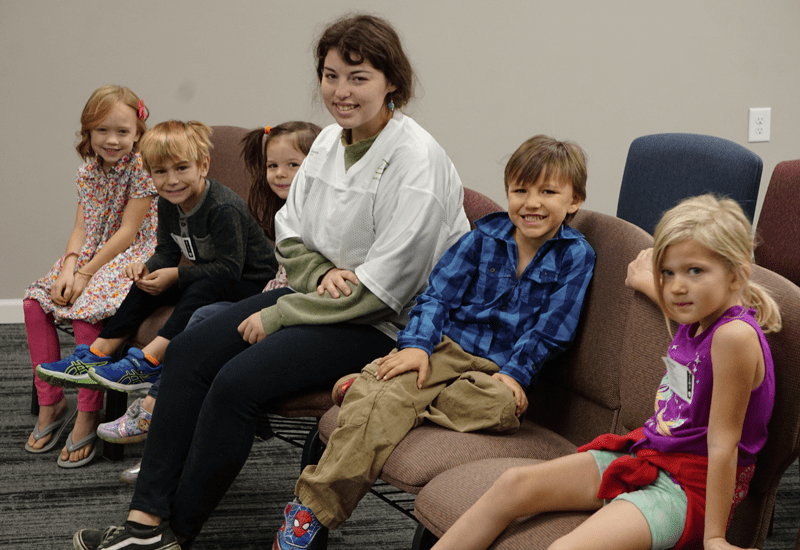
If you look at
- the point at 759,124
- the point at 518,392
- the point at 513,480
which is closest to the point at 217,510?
the point at 518,392

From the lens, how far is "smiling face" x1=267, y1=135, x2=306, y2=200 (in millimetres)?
2150

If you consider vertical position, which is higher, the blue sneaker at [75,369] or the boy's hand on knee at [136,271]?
the boy's hand on knee at [136,271]

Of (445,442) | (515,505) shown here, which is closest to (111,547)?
(445,442)

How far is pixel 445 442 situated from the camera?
54.3 inches

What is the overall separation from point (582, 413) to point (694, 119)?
2688mm

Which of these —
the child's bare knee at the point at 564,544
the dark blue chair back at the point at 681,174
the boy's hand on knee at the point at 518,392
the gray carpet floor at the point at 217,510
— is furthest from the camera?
the dark blue chair back at the point at 681,174

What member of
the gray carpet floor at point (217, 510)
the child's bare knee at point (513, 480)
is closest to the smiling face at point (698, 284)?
the child's bare knee at point (513, 480)

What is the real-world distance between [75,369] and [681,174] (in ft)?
6.09

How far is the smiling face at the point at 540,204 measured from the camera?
153cm

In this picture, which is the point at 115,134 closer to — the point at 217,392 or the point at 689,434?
the point at 217,392

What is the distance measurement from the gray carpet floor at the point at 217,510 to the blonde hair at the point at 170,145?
963 millimetres

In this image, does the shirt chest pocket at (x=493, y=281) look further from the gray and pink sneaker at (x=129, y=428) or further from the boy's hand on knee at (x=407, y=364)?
the gray and pink sneaker at (x=129, y=428)

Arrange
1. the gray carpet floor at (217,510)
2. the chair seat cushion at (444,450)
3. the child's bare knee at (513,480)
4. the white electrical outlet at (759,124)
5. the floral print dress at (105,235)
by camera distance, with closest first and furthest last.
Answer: the child's bare knee at (513,480) < the chair seat cushion at (444,450) < the gray carpet floor at (217,510) < the floral print dress at (105,235) < the white electrical outlet at (759,124)

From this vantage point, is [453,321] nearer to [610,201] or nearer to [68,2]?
[610,201]
